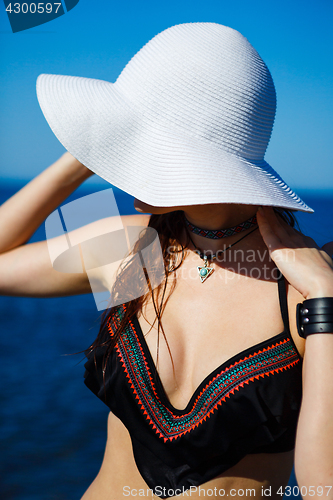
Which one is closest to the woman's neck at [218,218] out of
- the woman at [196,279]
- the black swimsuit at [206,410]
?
the woman at [196,279]

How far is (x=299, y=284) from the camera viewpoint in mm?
Answer: 980

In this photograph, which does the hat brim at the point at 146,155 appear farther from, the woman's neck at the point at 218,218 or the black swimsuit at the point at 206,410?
the black swimsuit at the point at 206,410

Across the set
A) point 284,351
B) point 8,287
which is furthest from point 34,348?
point 284,351

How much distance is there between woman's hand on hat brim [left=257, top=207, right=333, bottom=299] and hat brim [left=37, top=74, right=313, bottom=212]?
4.4 inches

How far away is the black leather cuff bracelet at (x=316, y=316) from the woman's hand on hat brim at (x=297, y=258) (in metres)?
0.02

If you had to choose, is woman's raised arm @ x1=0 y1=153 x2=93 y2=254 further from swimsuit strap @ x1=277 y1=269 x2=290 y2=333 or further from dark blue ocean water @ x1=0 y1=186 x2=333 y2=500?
dark blue ocean water @ x1=0 y1=186 x2=333 y2=500

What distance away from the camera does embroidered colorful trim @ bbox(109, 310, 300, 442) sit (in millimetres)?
1022

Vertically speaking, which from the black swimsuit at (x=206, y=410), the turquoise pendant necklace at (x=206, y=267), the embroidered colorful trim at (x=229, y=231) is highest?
the embroidered colorful trim at (x=229, y=231)

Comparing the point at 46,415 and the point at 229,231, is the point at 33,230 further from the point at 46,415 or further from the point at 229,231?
the point at 46,415

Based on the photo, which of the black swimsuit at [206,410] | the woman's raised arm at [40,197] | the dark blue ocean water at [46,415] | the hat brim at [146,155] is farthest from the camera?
the dark blue ocean water at [46,415]

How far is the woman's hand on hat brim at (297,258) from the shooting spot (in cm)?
96

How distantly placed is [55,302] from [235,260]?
Answer: 6.72m

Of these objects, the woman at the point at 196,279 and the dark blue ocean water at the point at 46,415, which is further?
the dark blue ocean water at the point at 46,415

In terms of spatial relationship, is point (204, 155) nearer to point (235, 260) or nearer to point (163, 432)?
point (235, 260)
